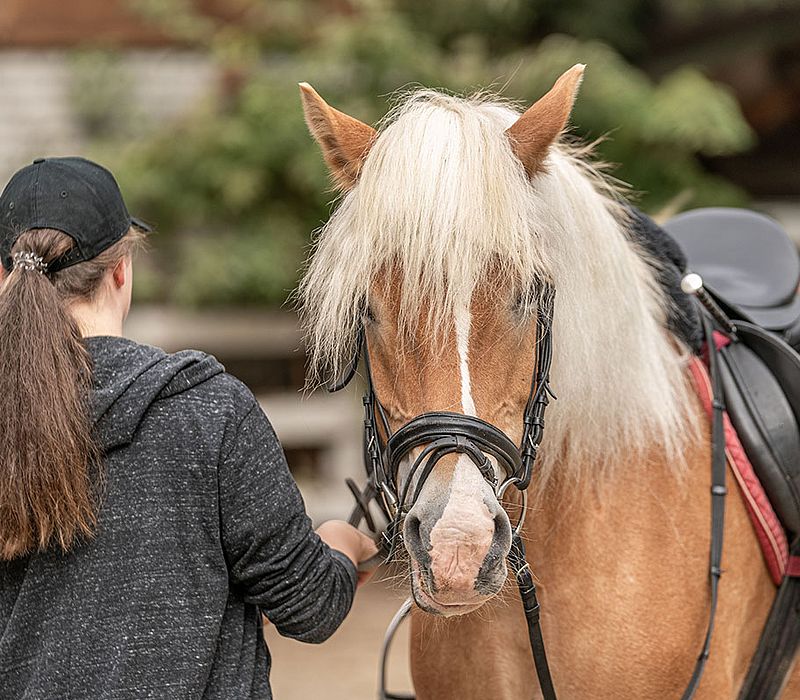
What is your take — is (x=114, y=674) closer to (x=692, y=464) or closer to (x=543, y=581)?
(x=543, y=581)

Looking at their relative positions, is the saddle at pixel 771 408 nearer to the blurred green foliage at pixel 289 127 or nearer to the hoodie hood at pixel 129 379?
the hoodie hood at pixel 129 379

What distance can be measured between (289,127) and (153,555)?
503 cm

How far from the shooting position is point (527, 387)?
172 cm

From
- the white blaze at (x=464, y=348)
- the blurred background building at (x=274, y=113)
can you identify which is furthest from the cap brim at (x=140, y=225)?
the blurred background building at (x=274, y=113)

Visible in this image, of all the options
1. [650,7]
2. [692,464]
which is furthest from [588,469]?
[650,7]

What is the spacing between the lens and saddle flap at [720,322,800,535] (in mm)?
2025

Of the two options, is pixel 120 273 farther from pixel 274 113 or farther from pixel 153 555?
pixel 274 113

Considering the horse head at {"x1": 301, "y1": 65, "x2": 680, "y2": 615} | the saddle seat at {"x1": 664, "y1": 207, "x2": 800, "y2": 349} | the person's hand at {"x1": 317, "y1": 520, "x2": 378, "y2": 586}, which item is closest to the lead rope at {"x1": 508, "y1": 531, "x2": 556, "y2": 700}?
the horse head at {"x1": 301, "y1": 65, "x2": 680, "y2": 615}

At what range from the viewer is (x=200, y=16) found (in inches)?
281

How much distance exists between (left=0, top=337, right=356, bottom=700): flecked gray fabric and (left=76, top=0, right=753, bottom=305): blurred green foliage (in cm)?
460

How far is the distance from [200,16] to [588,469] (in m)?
6.08

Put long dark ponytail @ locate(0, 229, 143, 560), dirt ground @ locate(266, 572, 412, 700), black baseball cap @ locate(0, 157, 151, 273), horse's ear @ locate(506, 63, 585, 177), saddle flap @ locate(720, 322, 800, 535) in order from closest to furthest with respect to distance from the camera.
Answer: long dark ponytail @ locate(0, 229, 143, 560)
black baseball cap @ locate(0, 157, 151, 273)
horse's ear @ locate(506, 63, 585, 177)
saddle flap @ locate(720, 322, 800, 535)
dirt ground @ locate(266, 572, 412, 700)

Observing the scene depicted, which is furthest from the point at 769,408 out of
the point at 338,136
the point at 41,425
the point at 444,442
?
the point at 41,425

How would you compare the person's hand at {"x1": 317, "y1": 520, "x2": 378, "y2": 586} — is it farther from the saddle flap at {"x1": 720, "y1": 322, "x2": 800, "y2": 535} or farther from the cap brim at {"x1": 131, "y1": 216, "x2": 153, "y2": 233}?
the saddle flap at {"x1": 720, "y1": 322, "x2": 800, "y2": 535}
